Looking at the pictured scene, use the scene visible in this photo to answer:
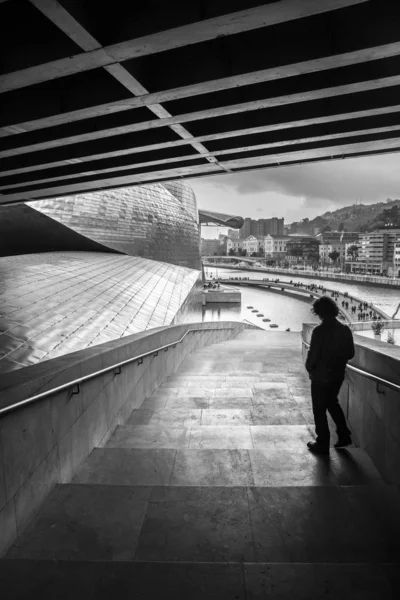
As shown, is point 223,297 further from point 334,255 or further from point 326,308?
point 334,255

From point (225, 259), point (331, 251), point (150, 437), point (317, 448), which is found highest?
point (331, 251)

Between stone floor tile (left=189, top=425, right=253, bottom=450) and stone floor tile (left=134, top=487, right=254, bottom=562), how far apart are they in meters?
1.21

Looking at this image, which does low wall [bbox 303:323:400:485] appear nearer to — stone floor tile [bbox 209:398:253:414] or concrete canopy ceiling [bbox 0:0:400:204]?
stone floor tile [bbox 209:398:253:414]

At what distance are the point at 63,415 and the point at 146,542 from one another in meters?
1.44

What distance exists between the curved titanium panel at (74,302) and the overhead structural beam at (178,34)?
4755mm

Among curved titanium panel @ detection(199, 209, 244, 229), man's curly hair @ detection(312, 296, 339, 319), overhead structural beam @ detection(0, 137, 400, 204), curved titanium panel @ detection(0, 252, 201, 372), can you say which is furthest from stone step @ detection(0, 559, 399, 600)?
curved titanium panel @ detection(199, 209, 244, 229)

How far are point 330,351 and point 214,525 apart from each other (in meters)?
1.92

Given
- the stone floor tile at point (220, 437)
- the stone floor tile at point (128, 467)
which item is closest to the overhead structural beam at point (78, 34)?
the stone floor tile at point (128, 467)

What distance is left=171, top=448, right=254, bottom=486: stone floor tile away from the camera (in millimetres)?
3205

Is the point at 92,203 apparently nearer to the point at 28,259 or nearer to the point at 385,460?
the point at 28,259

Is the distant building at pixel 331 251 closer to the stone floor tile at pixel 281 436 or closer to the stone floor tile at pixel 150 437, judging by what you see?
the stone floor tile at pixel 281 436

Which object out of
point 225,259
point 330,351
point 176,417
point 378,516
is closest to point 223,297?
point 176,417

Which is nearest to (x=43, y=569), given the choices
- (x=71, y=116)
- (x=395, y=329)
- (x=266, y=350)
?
(x=71, y=116)

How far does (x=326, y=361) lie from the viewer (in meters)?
3.66
